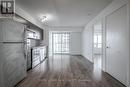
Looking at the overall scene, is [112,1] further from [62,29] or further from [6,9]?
[62,29]

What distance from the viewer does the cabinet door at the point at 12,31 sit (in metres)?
2.56

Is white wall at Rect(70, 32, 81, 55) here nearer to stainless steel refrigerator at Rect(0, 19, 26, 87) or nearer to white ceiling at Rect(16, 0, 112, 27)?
white ceiling at Rect(16, 0, 112, 27)

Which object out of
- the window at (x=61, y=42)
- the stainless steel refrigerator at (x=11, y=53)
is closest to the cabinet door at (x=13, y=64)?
the stainless steel refrigerator at (x=11, y=53)

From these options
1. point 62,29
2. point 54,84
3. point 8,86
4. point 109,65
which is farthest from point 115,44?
point 62,29

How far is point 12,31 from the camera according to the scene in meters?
2.89

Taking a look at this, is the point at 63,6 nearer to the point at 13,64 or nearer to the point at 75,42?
the point at 13,64

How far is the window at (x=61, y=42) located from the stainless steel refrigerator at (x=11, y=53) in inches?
322

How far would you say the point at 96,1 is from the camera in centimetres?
385

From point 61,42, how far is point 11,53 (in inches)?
354

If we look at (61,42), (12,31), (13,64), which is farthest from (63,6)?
(61,42)

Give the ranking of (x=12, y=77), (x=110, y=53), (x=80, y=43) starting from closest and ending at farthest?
1. (x=12, y=77)
2. (x=110, y=53)
3. (x=80, y=43)

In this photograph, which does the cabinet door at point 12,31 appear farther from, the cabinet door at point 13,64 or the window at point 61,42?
the window at point 61,42

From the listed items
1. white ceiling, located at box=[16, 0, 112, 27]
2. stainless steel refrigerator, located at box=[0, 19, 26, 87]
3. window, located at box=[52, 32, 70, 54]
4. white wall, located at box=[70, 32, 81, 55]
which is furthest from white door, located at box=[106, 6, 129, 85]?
window, located at box=[52, 32, 70, 54]

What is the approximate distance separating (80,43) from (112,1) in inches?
286
